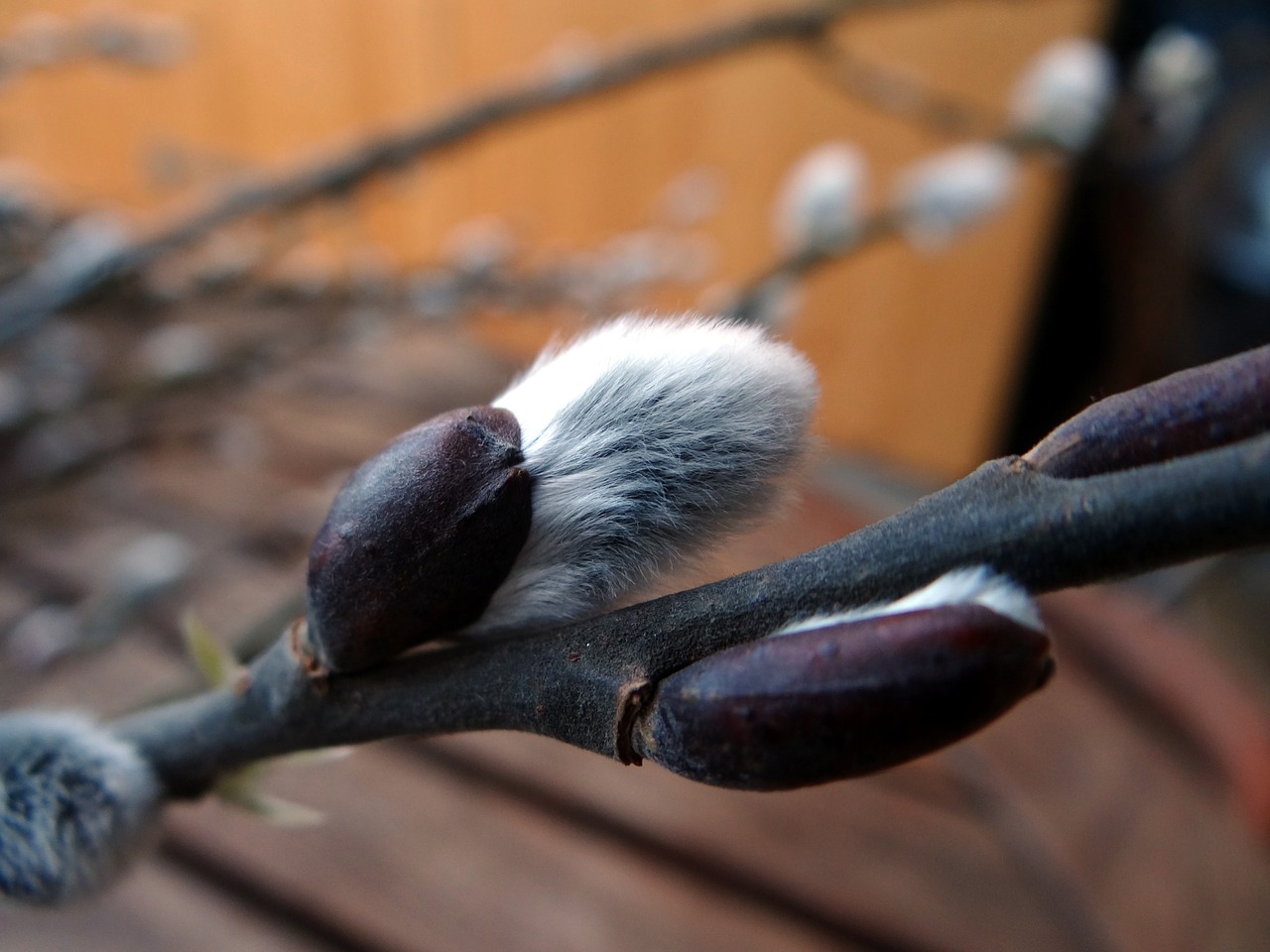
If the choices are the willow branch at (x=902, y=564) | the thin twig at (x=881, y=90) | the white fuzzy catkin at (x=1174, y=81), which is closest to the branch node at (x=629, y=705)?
the willow branch at (x=902, y=564)

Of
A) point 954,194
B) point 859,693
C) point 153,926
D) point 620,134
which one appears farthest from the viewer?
point 620,134

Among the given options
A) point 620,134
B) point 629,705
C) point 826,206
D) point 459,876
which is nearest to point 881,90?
point 826,206

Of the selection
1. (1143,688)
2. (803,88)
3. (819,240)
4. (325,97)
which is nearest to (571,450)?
(819,240)

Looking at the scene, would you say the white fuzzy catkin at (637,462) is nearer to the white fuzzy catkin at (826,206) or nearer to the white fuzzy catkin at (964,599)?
the white fuzzy catkin at (964,599)

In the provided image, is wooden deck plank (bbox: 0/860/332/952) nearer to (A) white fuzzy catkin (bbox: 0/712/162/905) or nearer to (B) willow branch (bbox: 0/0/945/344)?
(A) white fuzzy catkin (bbox: 0/712/162/905)

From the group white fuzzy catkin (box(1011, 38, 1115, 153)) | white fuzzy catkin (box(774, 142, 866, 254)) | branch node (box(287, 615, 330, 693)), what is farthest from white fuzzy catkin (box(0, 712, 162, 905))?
white fuzzy catkin (box(1011, 38, 1115, 153))

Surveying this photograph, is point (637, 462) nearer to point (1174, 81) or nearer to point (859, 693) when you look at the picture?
point (859, 693)
